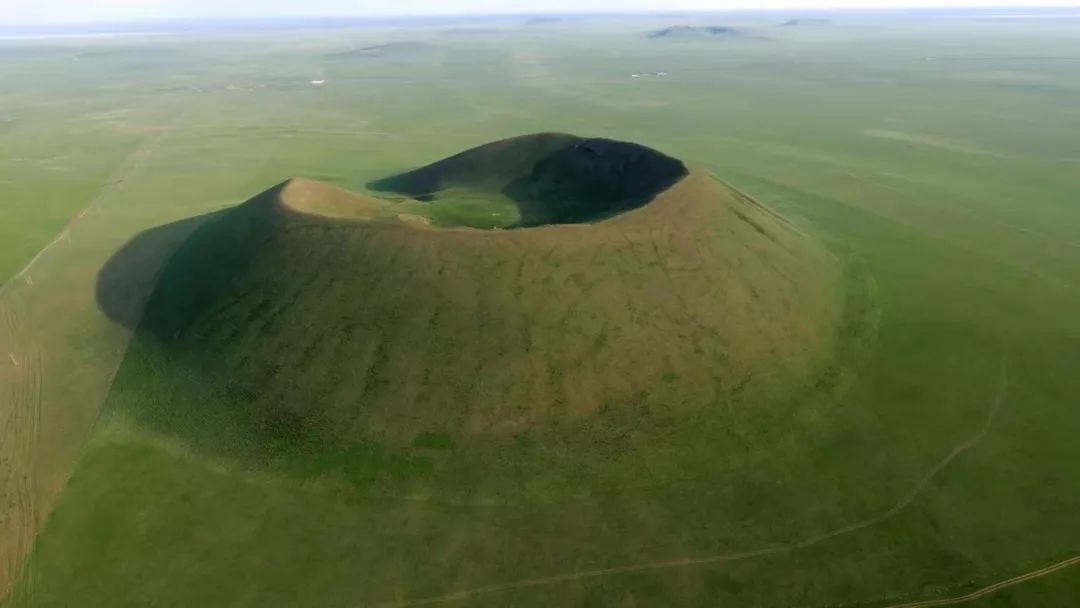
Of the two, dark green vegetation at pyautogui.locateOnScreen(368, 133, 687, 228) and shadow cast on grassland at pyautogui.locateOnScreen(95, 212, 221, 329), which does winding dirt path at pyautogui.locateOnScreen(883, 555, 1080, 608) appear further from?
shadow cast on grassland at pyautogui.locateOnScreen(95, 212, 221, 329)

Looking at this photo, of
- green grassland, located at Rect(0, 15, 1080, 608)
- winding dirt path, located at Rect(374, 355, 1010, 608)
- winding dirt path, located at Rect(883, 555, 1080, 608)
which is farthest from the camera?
green grassland, located at Rect(0, 15, 1080, 608)

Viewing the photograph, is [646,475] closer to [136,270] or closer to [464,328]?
[464,328]

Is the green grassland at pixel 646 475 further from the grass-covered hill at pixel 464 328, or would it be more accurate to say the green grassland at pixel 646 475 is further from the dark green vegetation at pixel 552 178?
the dark green vegetation at pixel 552 178

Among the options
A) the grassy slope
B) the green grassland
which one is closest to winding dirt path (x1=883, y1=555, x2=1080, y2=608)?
the green grassland

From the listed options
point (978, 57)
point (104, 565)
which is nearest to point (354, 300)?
point (104, 565)

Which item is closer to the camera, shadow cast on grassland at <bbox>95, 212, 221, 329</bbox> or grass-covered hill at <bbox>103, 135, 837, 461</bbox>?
grass-covered hill at <bbox>103, 135, 837, 461</bbox>
